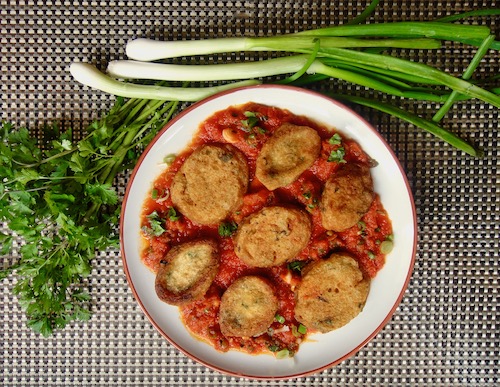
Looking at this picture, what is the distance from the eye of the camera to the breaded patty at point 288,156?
274 cm

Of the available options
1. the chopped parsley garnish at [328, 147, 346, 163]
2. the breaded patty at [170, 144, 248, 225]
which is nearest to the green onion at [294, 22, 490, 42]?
the chopped parsley garnish at [328, 147, 346, 163]

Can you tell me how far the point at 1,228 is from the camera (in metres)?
3.14

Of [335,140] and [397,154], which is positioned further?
[397,154]

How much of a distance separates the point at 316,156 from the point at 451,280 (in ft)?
3.93

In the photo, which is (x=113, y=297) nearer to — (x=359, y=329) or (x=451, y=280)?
(x=359, y=329)

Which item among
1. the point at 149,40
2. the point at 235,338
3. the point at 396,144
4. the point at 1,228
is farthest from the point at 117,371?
the point at 396,144

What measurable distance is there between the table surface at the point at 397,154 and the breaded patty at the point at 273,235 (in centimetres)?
80

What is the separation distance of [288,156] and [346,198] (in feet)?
1.28

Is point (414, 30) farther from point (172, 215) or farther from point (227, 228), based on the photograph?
point (172, 215)

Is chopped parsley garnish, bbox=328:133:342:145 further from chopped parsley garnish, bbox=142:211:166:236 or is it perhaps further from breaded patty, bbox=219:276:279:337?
chopped parsley garnish, bbox=142:211:166:236

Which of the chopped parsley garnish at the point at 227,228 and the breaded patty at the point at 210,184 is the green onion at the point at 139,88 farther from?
the chopped parsley garnish at the point at 227,228

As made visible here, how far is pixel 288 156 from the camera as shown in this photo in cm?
274

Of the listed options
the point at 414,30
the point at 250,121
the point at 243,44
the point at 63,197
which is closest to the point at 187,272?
the point at 63,197

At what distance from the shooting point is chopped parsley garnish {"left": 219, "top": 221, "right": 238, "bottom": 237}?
2.87 m
